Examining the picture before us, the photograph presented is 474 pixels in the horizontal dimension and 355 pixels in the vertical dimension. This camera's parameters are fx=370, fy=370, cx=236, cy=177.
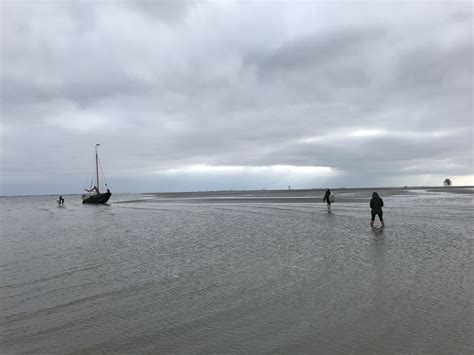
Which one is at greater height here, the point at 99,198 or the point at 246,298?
the point at 99,198

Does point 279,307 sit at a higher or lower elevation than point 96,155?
lower

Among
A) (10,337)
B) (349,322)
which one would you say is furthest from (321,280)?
(10,337)

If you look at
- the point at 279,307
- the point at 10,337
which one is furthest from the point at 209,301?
the point at 10,337

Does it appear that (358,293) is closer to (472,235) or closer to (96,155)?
(472,235)

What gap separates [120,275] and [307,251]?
24.3 ft

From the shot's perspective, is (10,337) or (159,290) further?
(159,290)

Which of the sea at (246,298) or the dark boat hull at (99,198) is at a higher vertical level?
the dark boat hull at (99,198)

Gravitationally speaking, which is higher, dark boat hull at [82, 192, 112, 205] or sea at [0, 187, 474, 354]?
dark boat hull at [82, 192, 112, 205]

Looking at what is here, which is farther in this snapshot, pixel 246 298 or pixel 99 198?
pixel 99 198

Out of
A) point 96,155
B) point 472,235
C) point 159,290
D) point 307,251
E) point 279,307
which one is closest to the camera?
point 279,307

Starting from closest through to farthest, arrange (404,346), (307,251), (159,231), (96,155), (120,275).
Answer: (404,346) → (120,275) → (307,251) → (159,231) → (96,155)

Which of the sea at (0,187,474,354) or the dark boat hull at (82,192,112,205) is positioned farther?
the dark boat hull at (82,192,112,205)

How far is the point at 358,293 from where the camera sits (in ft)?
29.9

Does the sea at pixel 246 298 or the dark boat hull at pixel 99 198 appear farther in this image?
the dark boat hull at pixel 99 198
